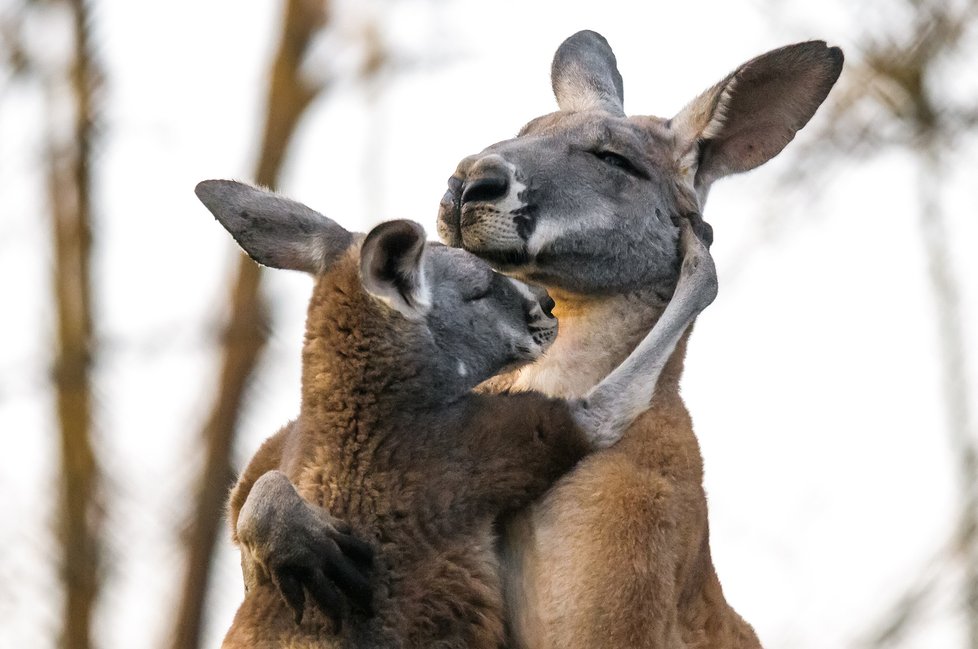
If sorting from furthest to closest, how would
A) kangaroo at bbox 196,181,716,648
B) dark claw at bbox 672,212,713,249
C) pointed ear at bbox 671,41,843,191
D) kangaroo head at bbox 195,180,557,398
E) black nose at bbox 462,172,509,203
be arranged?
pointed ear at bbox 671,41,843,191 → dark claw at bbox 672,212,713,249 → black nose at bbox 462,172,509,203 → kangaroo head at bbox 195,180,557,398 → kangaroo at bbox 196,181,716,648

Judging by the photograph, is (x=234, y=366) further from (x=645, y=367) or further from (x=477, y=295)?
(x=645, y=367)

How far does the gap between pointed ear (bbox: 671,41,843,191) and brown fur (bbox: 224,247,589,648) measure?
126 cm

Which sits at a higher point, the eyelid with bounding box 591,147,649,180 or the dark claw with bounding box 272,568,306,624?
the eyelid with bounding box 591,147,649,180

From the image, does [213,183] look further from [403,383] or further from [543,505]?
[543,505]

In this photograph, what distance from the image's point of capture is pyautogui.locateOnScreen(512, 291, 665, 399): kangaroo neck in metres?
5.41

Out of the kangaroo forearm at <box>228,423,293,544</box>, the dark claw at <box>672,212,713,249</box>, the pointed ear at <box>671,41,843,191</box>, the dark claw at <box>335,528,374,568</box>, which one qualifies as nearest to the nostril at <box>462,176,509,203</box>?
the dark claw at <box>672,212,713,249</box>

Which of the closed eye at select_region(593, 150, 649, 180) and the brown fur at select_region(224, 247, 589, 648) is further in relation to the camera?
the closed eye at select_region(593, 150, 649, 180)

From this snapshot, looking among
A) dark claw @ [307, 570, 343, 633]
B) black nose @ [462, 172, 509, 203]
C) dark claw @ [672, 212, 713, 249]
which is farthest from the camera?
dark claw @ [672, 212, 713, 249]

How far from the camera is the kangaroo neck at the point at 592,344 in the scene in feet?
17.7

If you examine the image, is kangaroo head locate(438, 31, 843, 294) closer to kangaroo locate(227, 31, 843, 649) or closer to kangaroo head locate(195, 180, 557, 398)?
kangaroo locate(227, 31, 843, 649)

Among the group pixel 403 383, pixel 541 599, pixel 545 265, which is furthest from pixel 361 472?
pixel 545 265

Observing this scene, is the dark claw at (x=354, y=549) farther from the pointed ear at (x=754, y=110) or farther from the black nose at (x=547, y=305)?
the pointed ear at (x=754, y=110)

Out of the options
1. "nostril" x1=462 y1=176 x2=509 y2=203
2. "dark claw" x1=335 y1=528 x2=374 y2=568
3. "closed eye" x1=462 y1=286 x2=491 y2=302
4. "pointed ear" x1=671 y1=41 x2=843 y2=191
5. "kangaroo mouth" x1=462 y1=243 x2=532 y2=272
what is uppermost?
"pointed ear" x1=671 y1=41 x2=843 y2=191

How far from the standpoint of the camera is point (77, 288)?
7660mm
